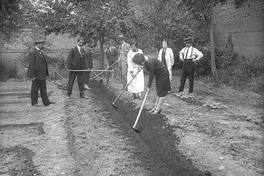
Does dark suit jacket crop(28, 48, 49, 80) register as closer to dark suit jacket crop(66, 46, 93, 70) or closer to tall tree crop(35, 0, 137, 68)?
dark suit jacket crop(66, 46, 93, 70)

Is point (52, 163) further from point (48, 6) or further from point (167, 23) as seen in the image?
point (167, 23)

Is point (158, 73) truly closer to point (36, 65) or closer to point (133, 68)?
point (133, 68)

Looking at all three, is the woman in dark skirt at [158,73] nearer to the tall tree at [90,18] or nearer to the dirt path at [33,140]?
the dirt path at [33,140]

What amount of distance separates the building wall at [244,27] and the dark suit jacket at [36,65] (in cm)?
739

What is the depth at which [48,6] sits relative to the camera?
14625 millimetres

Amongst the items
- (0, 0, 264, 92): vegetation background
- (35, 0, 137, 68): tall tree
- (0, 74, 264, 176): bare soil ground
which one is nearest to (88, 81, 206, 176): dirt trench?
(0, 74, 264, 176): bare soil ground

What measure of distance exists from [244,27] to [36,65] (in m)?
9.46

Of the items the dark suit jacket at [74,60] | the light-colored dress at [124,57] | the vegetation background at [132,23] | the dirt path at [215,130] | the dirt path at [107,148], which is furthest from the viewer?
the vegetation background at [132,23]

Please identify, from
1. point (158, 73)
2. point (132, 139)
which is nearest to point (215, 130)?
point (132, 139)

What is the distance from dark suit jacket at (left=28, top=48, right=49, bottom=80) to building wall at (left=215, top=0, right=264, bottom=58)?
7.39 m

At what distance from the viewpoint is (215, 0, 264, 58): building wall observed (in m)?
14.2

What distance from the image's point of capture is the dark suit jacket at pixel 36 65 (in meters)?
9.87

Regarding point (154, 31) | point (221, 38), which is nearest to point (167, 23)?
point (154, 31)

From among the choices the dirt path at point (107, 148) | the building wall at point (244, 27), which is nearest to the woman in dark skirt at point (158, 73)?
the dirt path at point (107, 148)
